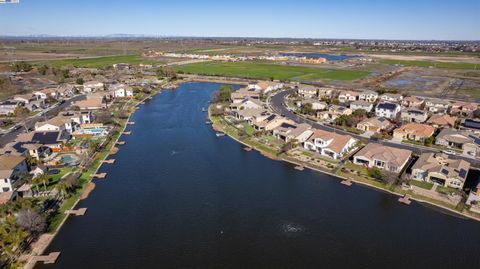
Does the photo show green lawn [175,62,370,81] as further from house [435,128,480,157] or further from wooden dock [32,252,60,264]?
Answer: wooden dock [32,252,60,264]

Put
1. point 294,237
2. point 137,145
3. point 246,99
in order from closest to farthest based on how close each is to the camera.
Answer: point 294,237, point 137,145, point 246,99

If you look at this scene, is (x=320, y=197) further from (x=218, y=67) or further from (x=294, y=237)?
(x=218, y=67)

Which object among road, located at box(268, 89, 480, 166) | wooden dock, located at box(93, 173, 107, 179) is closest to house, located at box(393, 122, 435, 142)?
road, located at box(268, 89, 480, 166)

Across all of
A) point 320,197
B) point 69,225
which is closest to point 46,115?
point 69,225

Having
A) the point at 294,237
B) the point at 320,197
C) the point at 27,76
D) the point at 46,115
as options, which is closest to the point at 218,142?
the point at 320,197

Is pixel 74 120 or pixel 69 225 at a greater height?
pixel 74 120

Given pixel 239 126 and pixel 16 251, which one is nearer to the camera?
pixel 16 251

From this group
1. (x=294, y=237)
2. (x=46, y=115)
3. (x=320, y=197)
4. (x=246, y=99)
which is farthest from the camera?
(x=246, y=99)
